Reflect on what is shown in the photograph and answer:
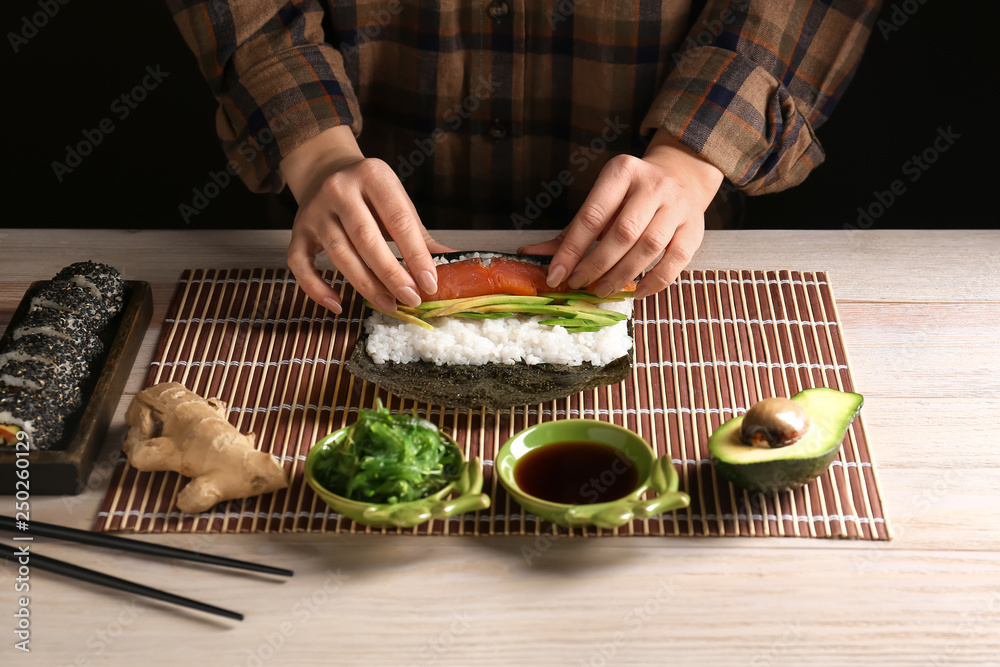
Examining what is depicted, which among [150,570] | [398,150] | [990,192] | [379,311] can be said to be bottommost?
[150,570]

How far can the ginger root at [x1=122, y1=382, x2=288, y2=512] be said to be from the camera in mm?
1417

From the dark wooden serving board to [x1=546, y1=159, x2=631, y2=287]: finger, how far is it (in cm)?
90

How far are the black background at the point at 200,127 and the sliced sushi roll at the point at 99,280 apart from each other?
1478 mm

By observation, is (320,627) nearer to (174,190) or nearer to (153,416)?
(153,416)

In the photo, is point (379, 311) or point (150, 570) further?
point (379, 311)

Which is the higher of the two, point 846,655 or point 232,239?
point 232,239

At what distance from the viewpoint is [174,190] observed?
10.9ft

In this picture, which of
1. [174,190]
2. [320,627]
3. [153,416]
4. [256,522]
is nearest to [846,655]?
[320,627]

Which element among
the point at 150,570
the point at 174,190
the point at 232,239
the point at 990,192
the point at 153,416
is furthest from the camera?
the point at 174,190

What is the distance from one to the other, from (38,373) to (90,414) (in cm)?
12

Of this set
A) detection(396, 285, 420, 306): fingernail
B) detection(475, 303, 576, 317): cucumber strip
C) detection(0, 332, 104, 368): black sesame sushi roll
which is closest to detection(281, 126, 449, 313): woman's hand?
detection(396, 285, 420, 306): fingernail

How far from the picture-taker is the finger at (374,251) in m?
1.70

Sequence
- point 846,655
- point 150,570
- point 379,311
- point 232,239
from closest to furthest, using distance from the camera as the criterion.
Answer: point 846,655, point 150,570, point 379,311, point 232,239

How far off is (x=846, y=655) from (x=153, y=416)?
1225mm
